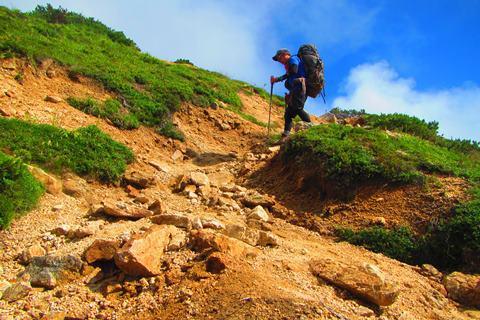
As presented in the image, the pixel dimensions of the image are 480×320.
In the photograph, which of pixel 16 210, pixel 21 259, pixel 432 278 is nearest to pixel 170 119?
pixel 16 210

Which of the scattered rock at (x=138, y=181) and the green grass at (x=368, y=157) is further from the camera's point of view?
the scattered rock at (x=138, y=181)

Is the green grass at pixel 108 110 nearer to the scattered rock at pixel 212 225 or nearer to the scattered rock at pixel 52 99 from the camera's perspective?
the scattered rock at pixel 52 99

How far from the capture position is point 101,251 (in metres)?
5.04

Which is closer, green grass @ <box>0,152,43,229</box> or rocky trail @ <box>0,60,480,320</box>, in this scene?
rocky trail @ <box>0,60,480,320</box>

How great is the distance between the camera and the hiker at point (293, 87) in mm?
11188

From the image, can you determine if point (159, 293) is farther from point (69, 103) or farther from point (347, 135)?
point (69, 103)

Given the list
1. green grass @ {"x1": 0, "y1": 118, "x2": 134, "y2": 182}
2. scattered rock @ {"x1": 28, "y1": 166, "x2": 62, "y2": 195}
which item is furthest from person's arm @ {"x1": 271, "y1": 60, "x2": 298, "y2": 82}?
scattered rock @ {"x1": 28, "y1": 166, "x2": 62, "y2": 195}

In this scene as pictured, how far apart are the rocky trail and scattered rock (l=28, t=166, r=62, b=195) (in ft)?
0.08

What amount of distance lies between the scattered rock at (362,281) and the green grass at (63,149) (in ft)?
16.2

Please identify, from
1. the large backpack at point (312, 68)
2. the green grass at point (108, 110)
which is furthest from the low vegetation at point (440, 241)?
the green grass at point (108, 110)

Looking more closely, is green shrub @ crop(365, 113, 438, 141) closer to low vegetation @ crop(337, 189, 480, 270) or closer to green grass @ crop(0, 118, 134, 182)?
low vegetation @ crop(337, 189, 480, 270)

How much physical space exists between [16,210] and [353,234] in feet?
16.8

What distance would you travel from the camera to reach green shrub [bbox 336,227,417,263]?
6.61 m

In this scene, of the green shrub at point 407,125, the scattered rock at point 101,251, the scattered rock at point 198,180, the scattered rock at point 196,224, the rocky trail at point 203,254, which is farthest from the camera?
the green shrub at point 407,125
